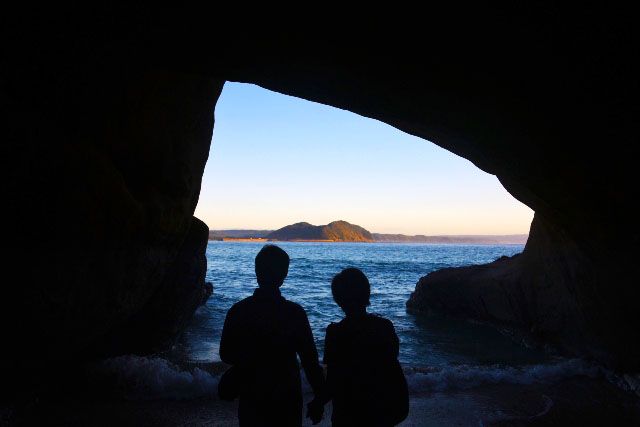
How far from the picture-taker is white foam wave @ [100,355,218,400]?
6.00 meters

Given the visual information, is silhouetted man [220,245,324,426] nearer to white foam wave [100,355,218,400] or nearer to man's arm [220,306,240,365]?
man's arm [220,306,240,365]

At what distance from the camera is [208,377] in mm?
6262

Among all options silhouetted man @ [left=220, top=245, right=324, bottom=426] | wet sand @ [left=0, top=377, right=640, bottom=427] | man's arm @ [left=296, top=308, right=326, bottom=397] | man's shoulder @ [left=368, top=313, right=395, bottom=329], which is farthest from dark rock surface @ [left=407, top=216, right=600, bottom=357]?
silhouetted man @ [left=220, top=245, right=324, bottom=426]

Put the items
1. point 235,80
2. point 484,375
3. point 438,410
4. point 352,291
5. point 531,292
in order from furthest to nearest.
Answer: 1. point 531,292
2. point 484,375
3. point 438,410
4. point 235,80
5. point 352,291

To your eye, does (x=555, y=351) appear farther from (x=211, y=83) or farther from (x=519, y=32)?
(x=211, y=83)

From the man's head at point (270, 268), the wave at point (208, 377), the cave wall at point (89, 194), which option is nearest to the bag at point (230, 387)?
the man's head at point (270, 268)

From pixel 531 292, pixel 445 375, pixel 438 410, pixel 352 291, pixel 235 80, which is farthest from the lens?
pixel 531 292

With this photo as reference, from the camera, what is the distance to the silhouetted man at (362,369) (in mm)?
2885

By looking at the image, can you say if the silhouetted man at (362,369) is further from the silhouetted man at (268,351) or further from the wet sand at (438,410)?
the wet sand at (438,410)

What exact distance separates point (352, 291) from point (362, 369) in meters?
0.53

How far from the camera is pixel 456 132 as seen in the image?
5.79m

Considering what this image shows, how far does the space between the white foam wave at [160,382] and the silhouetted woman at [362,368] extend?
3659mm

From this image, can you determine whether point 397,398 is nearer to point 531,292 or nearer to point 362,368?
point 362,368

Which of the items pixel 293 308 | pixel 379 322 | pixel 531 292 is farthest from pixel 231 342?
pixel 531 292
